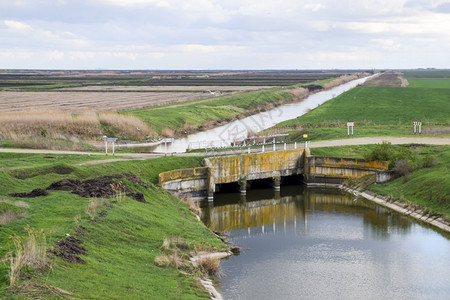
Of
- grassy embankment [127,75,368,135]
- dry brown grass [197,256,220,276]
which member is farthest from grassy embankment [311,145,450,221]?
grassy embankment [127,75,368,135]

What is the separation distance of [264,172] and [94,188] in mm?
20041

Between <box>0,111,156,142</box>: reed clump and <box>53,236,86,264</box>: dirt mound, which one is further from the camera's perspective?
<box>0,111,156,142</box>: reed clump

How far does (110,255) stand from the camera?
2358 centimetres

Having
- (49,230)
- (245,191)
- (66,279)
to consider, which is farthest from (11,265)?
(245,191)

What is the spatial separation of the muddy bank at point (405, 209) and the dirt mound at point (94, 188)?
18.8 metres

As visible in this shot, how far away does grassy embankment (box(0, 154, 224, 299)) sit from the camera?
62.1 ft

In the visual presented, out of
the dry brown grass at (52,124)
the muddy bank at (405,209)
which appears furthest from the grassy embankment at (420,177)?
the dry brown grass at (52,124)

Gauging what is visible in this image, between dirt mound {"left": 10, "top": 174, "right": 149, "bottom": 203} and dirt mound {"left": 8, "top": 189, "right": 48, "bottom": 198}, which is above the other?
dirt mound {"left": 8, "top": 189, "right": 48, "bottom": 198}

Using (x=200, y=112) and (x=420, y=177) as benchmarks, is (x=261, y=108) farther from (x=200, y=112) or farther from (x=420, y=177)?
(x=420, y=177)

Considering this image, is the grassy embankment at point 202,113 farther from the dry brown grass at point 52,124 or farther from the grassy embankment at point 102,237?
the grassy embankment at point 102,237

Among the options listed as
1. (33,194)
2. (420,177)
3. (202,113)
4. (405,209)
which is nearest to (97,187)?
(33,194)

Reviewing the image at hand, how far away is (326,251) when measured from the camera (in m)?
31.9

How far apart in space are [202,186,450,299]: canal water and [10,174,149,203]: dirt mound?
6.83 metres

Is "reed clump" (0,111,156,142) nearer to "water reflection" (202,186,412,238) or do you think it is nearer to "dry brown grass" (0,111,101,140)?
"dry brown grass" (0,111,101,140)
